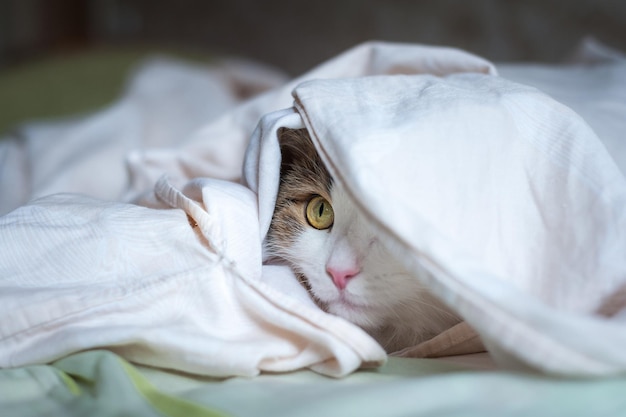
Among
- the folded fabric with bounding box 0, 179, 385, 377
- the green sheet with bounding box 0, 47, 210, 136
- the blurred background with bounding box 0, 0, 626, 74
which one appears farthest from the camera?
the green sheet with bounding box 0, 47, 210, 136

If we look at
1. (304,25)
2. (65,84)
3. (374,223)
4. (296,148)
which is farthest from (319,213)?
(304,25)

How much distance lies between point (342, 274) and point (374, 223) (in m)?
0.18

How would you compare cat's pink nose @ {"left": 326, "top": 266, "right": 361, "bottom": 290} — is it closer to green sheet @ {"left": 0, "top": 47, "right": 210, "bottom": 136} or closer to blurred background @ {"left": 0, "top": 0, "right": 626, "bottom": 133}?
blurred background @ {"left": 0, "top": 0, "right": 626, "bottom": 133}

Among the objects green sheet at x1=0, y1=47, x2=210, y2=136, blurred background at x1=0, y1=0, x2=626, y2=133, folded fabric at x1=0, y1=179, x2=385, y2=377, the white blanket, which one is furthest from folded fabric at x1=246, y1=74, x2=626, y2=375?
green sheet at x1=0, y1=47, x2=210, y2=136

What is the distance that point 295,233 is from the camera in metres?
0.94

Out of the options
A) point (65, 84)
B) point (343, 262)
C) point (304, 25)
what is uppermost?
point (304, 25)

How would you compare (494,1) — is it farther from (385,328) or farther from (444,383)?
(444,383)

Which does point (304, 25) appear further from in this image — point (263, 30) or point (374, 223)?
point (374, 223)

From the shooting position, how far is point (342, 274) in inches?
32.7

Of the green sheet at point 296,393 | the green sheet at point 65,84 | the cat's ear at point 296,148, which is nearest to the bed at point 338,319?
the green sheet at point 296,393

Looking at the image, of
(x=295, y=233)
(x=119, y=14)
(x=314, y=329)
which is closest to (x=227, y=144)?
(x=295, y=233)

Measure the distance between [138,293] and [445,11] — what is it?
1.65 metres

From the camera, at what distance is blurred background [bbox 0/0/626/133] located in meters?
1.82

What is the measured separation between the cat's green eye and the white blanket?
0.12 meters
